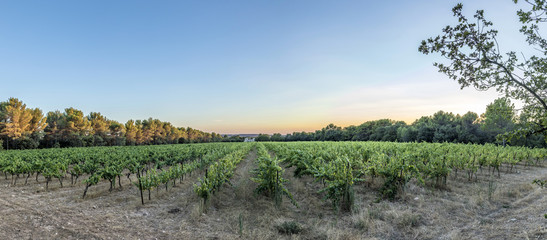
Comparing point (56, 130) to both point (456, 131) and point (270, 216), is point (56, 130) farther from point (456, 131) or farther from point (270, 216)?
point (456, 131)

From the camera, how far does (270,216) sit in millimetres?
7617

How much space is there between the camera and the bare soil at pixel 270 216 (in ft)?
20.5

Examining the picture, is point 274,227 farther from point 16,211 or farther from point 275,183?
point 16,211

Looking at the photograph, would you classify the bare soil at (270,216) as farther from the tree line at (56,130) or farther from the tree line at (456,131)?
the tree line at (56,130)

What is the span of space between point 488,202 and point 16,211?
55.0 feet

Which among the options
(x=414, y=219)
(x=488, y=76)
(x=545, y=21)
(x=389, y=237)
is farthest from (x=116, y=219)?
(x=545, y=21)

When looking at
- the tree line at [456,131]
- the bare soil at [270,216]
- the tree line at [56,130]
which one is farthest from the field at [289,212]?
the tree line at [56,130]

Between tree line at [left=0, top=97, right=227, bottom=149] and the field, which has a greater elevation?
tree line at [left=0, top=97, right=227, bottom=149]

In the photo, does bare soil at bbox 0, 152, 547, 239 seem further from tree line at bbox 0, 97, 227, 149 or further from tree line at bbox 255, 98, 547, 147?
tree line at bbox 0, 97, 227, 149

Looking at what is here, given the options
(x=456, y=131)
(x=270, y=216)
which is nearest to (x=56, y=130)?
(x=270, y=216)

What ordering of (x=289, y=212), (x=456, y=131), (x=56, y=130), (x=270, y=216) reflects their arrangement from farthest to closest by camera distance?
(x=56, y=130) → (x=456, y=131) → (x=289, y=212) → (x=270, y=216)

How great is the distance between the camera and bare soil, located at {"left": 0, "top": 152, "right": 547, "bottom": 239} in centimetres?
626

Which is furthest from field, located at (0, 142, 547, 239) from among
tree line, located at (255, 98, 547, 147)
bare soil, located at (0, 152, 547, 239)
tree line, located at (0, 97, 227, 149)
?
tree line, located at (0, 97, 227, 149)

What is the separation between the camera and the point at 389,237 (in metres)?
6.19
